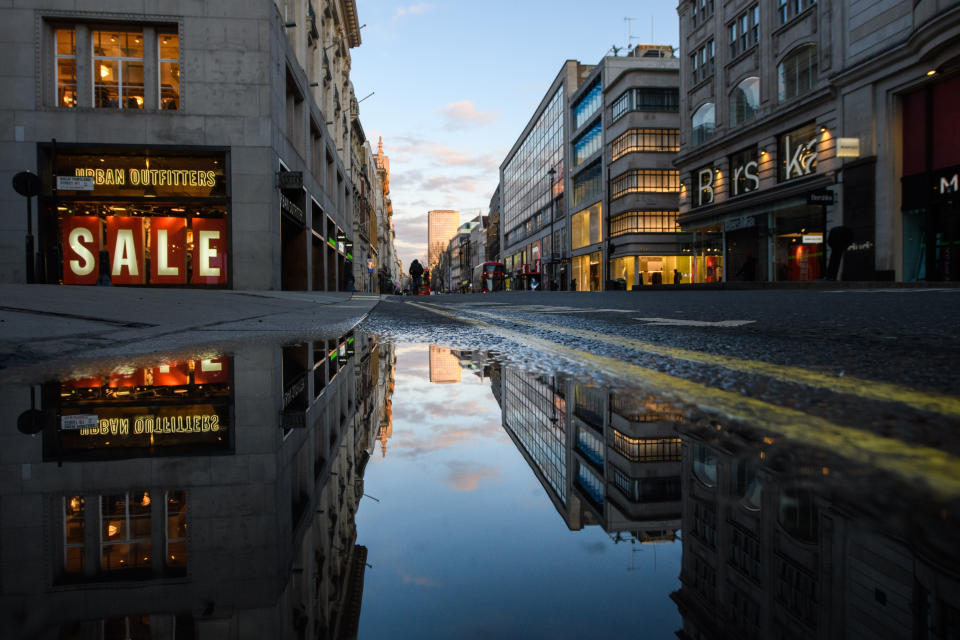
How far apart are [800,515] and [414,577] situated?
607 mm

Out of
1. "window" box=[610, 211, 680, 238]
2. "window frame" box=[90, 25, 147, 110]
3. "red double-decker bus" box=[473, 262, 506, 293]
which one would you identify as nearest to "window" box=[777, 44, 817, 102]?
"window" box=[610, 211, 680, 238]

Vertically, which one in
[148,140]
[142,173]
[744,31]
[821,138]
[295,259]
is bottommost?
[295,259]

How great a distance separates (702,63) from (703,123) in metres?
3.91

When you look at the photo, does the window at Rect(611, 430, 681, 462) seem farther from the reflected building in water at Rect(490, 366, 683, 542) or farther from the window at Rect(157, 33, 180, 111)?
the window at Rect(157, 33, 180, 111)

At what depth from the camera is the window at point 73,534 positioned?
92 cm

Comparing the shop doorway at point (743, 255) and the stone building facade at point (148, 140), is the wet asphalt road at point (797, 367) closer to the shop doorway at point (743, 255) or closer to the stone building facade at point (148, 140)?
the stone building facade at point (148, 140)

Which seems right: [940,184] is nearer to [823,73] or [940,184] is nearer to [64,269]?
[823,73]

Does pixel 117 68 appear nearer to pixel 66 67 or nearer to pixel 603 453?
pixel 66 67

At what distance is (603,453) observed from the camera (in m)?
1.55

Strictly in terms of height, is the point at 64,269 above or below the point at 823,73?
below

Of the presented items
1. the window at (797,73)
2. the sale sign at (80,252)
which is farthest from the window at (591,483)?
the window at (797,73)

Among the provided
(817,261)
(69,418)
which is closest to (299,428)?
(69,418)

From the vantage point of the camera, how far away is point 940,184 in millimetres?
22422

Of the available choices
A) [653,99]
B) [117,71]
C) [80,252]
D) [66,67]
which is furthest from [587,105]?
[80,252]
